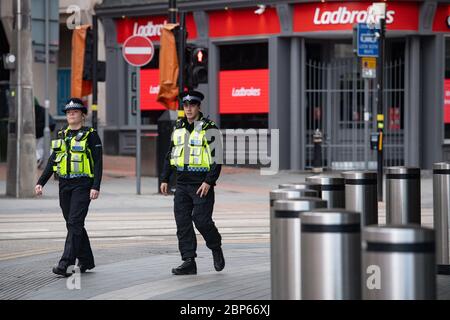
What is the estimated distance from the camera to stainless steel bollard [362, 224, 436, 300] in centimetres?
557

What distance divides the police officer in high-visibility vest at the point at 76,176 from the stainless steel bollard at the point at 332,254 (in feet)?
15.2

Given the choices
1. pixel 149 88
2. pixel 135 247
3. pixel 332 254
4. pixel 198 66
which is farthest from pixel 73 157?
pixel 149 88

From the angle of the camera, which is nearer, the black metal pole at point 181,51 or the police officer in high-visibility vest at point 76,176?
the police officer in high-visibility vest at point 76,176

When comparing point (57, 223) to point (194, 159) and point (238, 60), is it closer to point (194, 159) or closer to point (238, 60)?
point (194, 159)

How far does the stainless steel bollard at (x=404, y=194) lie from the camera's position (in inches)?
395

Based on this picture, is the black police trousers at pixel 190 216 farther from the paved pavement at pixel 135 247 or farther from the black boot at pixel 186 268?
the paved pavement at pixel 135 247

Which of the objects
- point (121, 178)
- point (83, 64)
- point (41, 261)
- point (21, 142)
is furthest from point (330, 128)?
point (41, 261)

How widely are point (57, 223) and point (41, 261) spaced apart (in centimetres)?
484

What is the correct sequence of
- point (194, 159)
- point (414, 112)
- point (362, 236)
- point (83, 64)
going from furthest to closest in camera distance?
point (414, 112) < point (83, 64) < point (194, 159) < point (362, 236)

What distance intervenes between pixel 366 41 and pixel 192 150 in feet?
39.7

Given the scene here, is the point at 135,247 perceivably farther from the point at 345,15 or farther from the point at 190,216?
the point at 345,15

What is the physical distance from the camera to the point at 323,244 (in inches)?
242

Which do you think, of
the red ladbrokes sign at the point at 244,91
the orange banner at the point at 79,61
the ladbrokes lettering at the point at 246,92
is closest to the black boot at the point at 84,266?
the orange banner at the point at 79,61

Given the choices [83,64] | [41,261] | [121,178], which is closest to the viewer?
[41,261]
